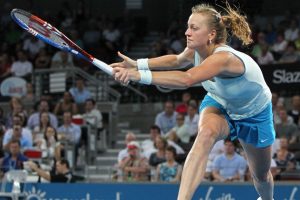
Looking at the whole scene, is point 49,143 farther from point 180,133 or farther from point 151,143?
point 180,133

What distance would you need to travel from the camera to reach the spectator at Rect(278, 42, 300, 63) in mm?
17219

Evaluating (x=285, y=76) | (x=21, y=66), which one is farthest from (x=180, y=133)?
(x=21, y=66)

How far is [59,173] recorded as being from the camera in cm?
1412

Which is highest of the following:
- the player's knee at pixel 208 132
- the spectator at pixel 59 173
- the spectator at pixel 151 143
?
the player's knee at pixel 208 132

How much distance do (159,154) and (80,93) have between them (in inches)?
161

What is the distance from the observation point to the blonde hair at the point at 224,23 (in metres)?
7.74

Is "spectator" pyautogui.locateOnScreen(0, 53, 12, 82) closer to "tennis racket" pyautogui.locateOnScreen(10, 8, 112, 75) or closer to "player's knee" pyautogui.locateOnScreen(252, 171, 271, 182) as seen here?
"tennis racket" pyautogui.locateOnScreen(10, 8, 112, 75)

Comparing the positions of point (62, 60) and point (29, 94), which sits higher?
point (62, 60)

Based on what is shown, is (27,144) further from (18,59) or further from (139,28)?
(139,28)

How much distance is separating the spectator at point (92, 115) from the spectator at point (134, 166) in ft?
7.35

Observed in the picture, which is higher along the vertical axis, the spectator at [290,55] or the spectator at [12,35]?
the spectator at [12,35]

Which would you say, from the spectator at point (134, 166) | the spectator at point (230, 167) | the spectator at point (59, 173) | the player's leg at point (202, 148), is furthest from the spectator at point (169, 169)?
the player's leg at point (202, 148)

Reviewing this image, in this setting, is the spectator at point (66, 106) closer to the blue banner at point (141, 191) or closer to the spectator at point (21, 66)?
the spectator at point (21, 66)

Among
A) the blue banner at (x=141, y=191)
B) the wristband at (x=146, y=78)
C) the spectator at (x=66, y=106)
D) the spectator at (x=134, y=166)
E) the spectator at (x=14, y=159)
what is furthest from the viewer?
the spectator at (x=66, y=106)
